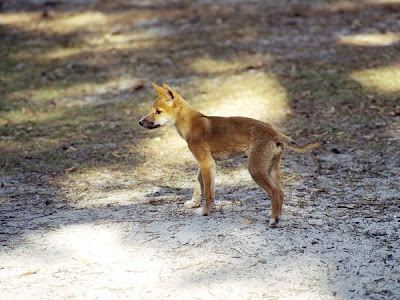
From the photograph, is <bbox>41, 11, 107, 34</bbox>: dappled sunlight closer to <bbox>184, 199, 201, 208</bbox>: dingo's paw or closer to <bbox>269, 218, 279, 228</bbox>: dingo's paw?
<bbox>184, 199, 201, 208</bbox>: dingo's paw

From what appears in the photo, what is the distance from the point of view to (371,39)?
12414mm

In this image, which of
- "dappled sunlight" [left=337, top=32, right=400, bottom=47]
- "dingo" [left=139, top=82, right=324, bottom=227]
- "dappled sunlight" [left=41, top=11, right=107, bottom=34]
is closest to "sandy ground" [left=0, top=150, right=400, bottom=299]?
"dingo" [left=139, top=82, right=324, bottom=227]

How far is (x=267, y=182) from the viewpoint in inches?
235

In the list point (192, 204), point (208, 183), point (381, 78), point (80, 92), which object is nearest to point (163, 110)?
point (208, 183)

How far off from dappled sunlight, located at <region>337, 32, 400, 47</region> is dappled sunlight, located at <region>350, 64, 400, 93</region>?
1.24 m

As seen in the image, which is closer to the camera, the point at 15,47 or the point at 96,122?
the point at 96,122

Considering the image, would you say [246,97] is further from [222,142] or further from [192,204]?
[222,142]

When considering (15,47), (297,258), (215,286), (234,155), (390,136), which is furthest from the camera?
(15,47)

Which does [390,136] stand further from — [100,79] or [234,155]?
[100,79]

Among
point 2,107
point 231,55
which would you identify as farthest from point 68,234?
point 231,55

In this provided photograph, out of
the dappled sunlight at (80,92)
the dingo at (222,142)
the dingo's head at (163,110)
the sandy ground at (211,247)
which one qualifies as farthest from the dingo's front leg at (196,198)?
the dappled sunlight at (80,92)

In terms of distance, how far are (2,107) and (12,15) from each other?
192 inches

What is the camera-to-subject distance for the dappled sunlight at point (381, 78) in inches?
411

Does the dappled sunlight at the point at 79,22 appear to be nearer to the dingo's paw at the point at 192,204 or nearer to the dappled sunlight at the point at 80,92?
the dappled sunlight at the point at 80,92
